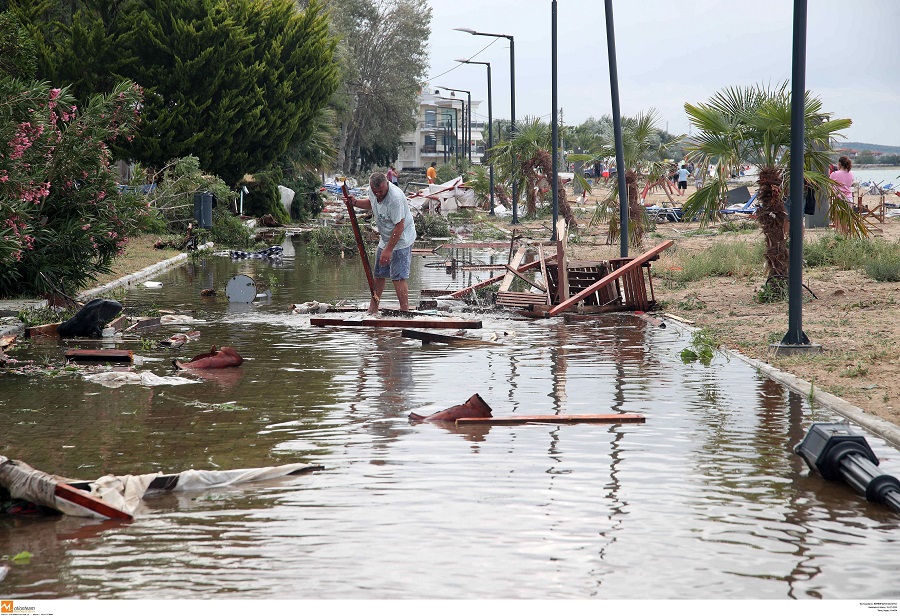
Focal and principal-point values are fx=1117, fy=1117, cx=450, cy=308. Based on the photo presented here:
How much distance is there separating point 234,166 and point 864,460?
112 feet

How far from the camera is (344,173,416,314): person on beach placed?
14.1m

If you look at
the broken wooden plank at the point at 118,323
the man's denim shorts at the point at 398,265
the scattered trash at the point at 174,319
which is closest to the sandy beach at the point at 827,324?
the man's denim shorts at the point at 398,265

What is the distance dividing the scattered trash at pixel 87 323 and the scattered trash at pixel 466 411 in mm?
5894

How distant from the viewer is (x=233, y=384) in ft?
31.5

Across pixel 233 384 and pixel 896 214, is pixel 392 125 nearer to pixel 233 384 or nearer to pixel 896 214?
pixel 896 214

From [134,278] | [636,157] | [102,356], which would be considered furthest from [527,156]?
[102,356]

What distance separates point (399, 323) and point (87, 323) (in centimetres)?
358

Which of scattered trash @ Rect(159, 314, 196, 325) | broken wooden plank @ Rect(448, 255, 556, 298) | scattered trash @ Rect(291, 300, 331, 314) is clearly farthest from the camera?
broken wooden plank @ Rect(448, 255, 556, 298)

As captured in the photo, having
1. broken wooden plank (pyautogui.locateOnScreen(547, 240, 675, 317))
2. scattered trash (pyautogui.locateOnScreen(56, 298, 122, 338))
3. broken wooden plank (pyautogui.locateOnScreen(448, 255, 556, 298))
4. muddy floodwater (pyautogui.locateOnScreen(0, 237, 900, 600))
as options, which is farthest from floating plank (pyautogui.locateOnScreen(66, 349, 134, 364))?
broken wooden plank (pyautogui.locateOnScreen(448, 255, 556, 298))

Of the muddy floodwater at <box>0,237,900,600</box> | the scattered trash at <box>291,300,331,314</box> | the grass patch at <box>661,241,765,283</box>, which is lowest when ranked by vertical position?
the muddy floodwater at <box>0,237,900,600</box>

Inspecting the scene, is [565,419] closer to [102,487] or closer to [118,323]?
[102,487]

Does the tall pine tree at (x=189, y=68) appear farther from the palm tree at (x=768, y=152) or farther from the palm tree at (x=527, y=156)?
the palm tree at (x=768, y=152)

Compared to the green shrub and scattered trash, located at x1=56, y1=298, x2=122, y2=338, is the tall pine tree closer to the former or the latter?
the green shrub

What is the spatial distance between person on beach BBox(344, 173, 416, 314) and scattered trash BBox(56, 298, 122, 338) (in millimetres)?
3272
